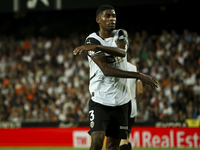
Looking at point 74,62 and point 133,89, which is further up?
point 74,62

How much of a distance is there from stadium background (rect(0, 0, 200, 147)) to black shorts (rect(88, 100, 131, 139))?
19.2 ft

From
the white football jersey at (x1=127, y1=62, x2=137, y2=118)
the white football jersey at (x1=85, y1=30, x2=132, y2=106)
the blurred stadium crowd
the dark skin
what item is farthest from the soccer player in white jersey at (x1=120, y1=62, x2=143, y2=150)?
the blurred stadium crowd

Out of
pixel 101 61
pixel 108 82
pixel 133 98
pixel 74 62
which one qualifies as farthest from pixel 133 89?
pixel 74 62

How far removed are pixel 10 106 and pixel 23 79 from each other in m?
1.53

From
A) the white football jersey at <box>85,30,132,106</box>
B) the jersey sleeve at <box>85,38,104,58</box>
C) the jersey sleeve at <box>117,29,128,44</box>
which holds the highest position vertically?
the jersey sleeve at <box>117,29,128,44</box>

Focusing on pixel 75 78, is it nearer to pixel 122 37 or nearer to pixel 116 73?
pixel 122 37

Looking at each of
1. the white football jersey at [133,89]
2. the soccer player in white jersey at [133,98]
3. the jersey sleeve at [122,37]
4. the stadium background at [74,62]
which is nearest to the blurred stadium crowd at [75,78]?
the stadium background at [74,62]

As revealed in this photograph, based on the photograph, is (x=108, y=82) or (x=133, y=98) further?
(x=133, y=98)

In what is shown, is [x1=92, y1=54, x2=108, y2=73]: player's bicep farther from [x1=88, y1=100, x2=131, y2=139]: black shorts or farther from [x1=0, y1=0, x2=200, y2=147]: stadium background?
[x1=0, y1=0, x2=200, y2=147]: stadium background

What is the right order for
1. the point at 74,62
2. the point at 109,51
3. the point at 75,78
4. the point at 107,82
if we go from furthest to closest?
the point at 74,62
the point at 75,78
the point at 107,82
the point at 109,51

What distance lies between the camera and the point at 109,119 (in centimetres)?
421

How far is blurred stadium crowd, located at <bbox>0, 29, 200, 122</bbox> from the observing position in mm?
11656

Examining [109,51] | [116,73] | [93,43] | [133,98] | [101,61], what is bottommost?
[133,98]

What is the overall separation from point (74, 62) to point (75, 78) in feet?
3.59
